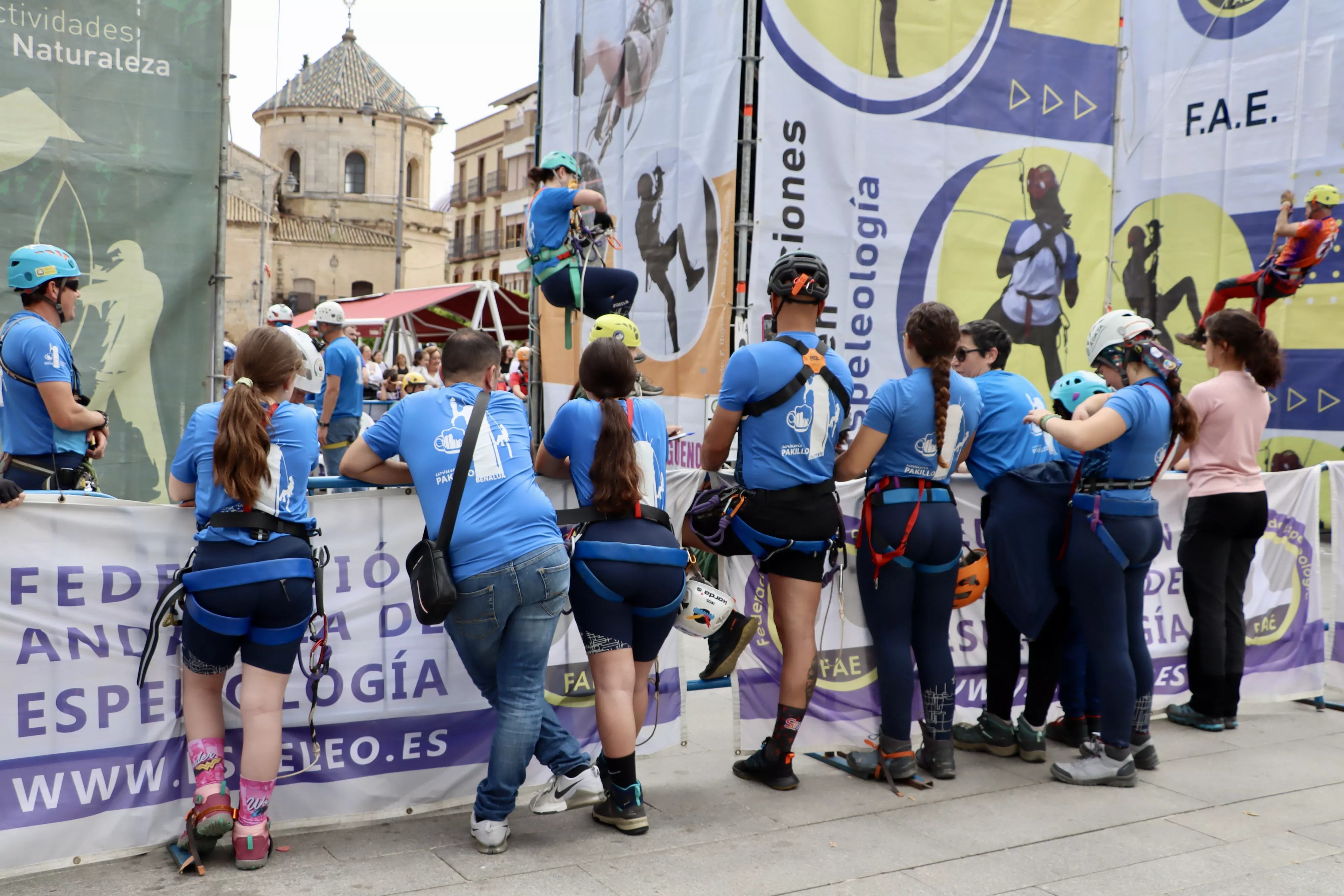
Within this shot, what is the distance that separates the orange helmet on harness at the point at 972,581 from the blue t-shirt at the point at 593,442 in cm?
158

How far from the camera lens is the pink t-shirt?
552 centimetres

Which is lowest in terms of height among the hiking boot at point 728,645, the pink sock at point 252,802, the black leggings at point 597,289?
the pink sock at point 252,802

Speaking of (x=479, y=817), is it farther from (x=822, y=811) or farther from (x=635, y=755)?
(x=822, y=811)

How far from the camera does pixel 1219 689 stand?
5.72 m

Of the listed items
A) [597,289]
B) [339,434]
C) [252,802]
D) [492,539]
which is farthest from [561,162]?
[252,802]

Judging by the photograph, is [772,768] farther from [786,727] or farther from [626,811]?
[626,811]

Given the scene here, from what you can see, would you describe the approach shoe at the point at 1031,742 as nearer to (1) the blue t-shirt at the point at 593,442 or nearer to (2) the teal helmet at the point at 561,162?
(1) the blue t-shirt at the point at 593,442

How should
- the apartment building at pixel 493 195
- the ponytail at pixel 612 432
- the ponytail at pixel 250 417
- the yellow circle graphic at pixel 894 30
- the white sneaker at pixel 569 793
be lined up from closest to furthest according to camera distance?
the ponytail at pixel 250 417
the ponytail at pixel 612 432
the white sneaker at pixel 569 793
the yellow circle graphic at pixel 894 30
the apartment building at pixel 493 195

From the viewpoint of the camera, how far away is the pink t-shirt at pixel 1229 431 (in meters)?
5.52

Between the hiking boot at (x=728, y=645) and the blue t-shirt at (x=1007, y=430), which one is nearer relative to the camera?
the hiking boot at (x=728, y=645)

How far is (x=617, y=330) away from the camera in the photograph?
4707mm

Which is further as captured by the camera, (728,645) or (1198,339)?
(1198,339)

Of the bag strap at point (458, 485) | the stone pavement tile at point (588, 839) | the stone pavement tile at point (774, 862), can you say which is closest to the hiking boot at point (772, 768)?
the stone pavement tile at point (588, 839)

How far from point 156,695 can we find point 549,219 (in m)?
3.91
